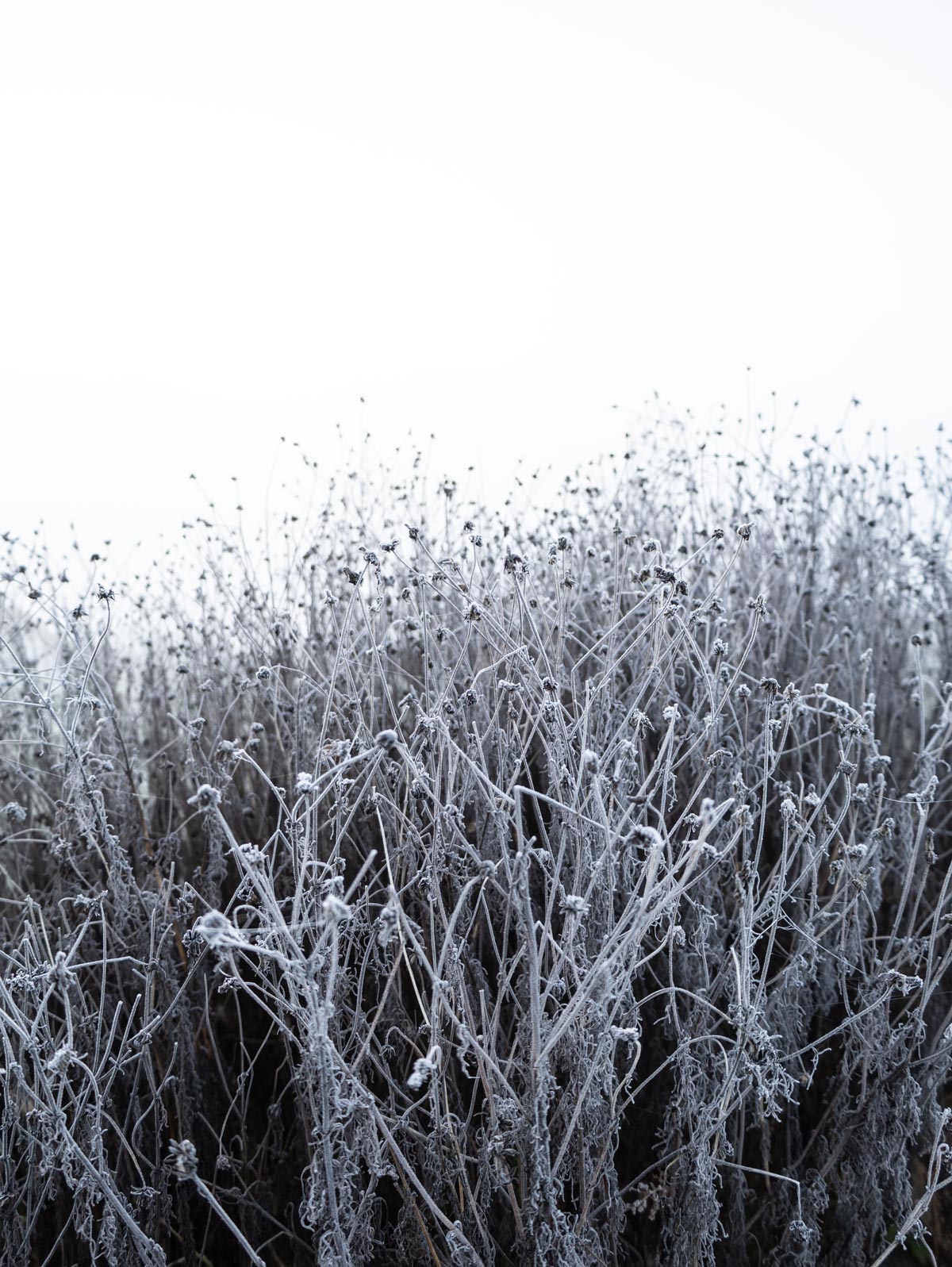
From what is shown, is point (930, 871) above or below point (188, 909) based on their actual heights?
below

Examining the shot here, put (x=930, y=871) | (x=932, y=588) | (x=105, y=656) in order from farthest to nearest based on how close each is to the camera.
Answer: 1. (x=932, y=588)
2. (x=105, y=656)
3. (x=930, y=871)

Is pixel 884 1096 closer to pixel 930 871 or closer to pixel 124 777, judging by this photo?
pixel 930 871

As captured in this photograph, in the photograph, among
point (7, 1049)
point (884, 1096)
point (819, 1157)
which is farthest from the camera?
point (819, 1157)

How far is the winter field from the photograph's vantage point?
1667 millimetres

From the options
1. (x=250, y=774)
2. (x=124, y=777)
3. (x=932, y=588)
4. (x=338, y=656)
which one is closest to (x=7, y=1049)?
(x=338, y=656)

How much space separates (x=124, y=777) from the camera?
277cm

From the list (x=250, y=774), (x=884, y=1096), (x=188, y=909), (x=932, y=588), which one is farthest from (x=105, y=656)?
(x=932, y=588)

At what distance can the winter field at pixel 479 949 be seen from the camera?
1.67 m

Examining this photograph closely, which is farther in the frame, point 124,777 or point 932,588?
point 932,588

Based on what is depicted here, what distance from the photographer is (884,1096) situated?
6.65 ft

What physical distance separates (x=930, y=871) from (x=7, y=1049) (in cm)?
265

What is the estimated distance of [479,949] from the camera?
2.33 metres

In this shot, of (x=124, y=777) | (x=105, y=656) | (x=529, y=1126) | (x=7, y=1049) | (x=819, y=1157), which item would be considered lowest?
(x=819, y=1157)

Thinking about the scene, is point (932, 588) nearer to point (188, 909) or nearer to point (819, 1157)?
point (819, 1157)
